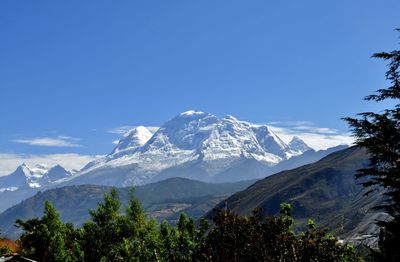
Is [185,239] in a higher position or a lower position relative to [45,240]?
lower

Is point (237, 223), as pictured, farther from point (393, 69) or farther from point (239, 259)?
point (393, 69)

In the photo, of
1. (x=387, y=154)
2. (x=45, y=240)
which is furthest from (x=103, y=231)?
(x=387, y=154)

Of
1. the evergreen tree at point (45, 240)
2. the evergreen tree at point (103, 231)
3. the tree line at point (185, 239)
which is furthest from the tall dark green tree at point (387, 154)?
the evergreen tree at point (103, 231)

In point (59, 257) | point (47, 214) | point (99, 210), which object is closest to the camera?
point (59, 257)

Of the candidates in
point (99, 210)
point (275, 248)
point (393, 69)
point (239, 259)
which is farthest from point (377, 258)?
point (99, 210)

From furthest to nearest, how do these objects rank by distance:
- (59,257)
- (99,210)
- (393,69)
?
(99,210), (59,257), (393,69)

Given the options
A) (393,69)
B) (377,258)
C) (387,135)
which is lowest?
(377,258)

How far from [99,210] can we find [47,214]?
14.9 m

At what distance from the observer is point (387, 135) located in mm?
24562

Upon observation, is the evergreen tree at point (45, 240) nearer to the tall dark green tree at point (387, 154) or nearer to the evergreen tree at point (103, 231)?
the evergreen tree at point (103, 231)

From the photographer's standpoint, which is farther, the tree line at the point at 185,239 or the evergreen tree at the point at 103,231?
the evergreen tree at the point at 103,231

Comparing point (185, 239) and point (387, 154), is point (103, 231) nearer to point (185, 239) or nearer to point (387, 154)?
point (185, 239)

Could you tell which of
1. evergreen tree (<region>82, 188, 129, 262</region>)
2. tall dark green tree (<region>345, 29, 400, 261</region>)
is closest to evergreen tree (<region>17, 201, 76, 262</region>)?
evergreen tree (<region>82, 188, 129, 262</region>)

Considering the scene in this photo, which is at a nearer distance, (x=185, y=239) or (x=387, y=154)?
(x=387, y=154)
